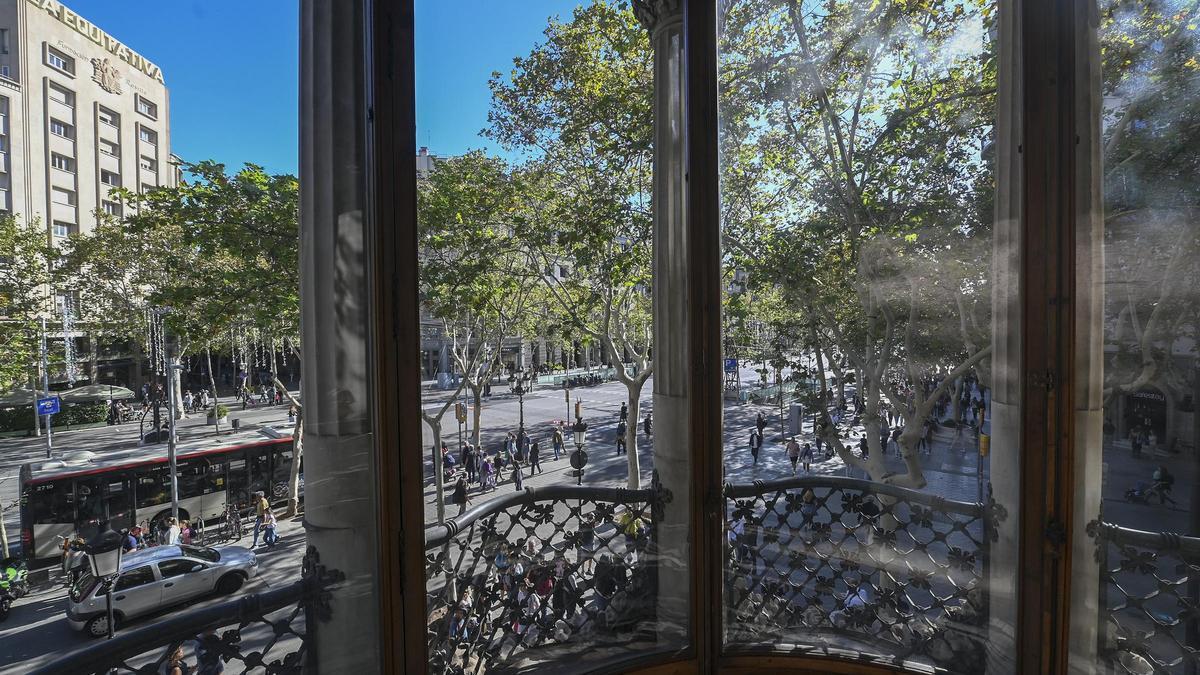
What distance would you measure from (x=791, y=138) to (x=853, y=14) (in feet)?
2.42

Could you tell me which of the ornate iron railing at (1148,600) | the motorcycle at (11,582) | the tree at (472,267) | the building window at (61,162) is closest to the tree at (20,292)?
the building window at (61,162)

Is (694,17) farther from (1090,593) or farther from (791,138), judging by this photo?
(1090,593)

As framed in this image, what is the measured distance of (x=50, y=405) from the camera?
4.66 feet

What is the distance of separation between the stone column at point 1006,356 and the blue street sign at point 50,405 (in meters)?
3.11

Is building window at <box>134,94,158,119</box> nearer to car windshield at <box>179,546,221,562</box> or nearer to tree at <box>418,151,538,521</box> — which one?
tree at <box>418,151,538,521</box>

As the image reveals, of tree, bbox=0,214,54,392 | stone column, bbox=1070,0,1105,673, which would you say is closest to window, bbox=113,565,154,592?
tree, bbox=0,214,54,392

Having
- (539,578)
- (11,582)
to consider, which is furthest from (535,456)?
(11,582)

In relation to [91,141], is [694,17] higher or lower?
higher

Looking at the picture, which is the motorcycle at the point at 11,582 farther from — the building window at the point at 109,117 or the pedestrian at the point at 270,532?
the building window at the point at 109,117

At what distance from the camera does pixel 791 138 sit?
317 centimetres

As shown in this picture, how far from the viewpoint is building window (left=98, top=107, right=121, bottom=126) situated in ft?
4.99

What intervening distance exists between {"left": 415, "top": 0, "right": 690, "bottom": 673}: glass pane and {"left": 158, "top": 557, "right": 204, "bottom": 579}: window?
27.0 inches

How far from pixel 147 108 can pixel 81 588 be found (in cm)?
139

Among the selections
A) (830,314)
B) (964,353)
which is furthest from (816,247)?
(964,353)
